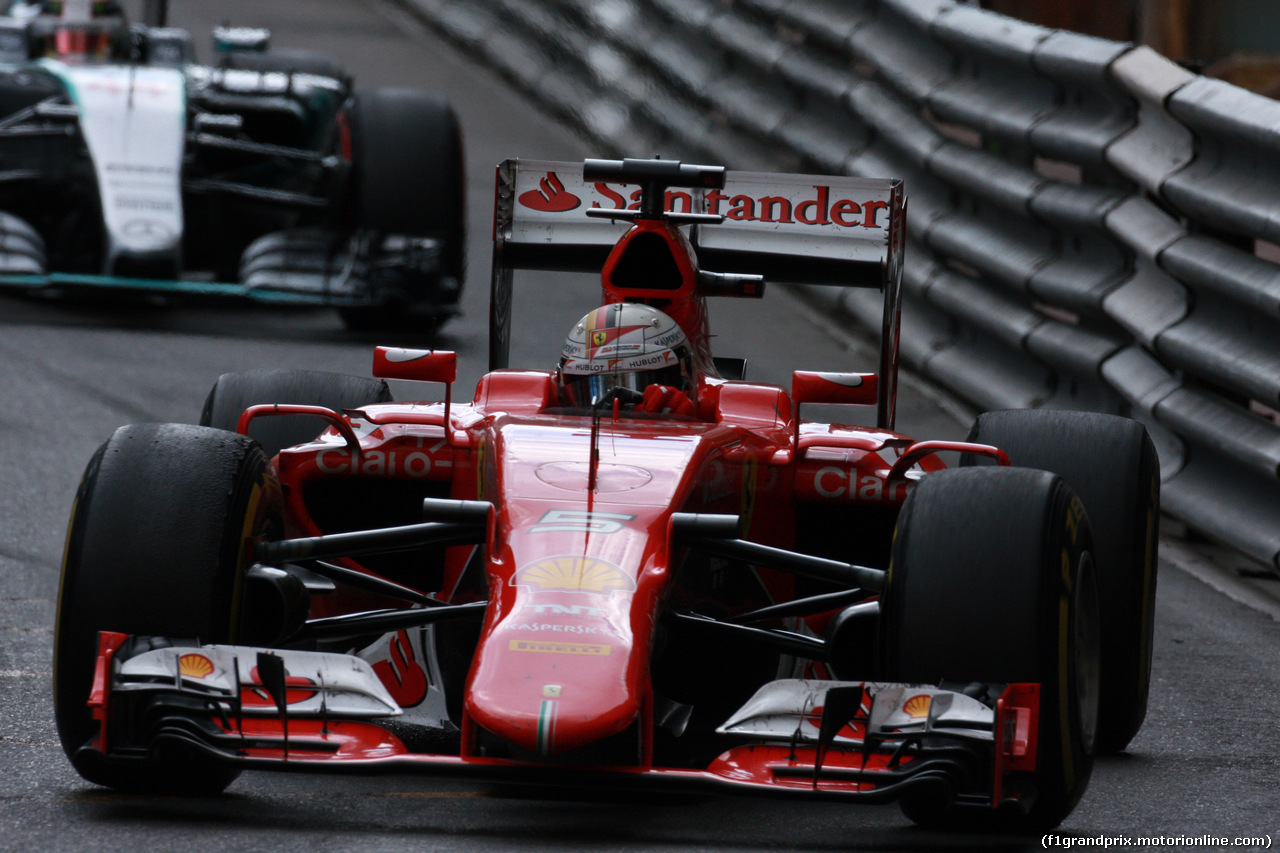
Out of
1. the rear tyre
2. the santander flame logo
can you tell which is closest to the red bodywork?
the santander flame logo

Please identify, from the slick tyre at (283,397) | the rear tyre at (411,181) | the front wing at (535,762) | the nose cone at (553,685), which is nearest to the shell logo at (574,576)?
the nose cone at (553,685)

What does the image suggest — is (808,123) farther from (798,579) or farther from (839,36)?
(798,579)

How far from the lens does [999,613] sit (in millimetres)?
4094

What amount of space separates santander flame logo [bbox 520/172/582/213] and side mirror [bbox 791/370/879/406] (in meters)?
1.95

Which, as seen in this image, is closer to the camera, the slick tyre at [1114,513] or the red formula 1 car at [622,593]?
the red formula 1 car at [622,593]

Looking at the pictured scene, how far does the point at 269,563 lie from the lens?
14.9 feet

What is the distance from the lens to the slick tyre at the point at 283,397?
582cm

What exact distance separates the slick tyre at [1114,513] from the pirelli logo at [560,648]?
1.51m

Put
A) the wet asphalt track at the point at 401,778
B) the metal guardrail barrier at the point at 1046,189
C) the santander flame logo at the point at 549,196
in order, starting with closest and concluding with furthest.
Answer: the wet asphalt track at the point at 401,778, the santander flame logo at the point at 549,196, the metal guardrail barrier at the point at 1046,189

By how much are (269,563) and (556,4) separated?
39.7ft

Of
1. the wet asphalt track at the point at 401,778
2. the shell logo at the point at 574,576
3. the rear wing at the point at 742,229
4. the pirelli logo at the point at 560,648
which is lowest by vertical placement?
the wet asphalt track at the point at 401,778

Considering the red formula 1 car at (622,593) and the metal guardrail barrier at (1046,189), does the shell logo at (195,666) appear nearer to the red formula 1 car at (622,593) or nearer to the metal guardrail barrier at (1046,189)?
the red formula 1 car at (622,593)

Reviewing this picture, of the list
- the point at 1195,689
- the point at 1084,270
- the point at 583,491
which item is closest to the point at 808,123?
the point at 1084,270

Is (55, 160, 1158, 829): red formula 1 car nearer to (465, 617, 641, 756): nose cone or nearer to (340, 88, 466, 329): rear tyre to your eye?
(465, 617, 641, 756): nose cone
